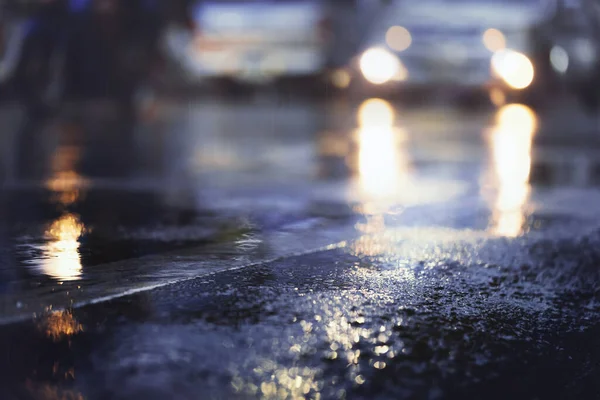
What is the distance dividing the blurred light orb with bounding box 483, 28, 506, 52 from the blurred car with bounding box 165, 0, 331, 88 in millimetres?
2517

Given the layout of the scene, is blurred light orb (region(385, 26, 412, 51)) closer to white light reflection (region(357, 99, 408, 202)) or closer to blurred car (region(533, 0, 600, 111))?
white light reflection (region(357, 99, 408, 202))

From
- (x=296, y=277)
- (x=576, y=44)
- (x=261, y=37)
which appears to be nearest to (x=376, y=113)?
(x=261, y=37)

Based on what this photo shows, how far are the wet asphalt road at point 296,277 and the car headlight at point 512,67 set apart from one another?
7.78 metres

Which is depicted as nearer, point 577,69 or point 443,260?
point 443,260

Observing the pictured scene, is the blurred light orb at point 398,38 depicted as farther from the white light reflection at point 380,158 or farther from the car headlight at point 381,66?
the white light reflection at point 380,158

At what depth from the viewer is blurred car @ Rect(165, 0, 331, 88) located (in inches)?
661

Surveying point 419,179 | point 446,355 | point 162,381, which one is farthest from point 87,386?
point 419,179

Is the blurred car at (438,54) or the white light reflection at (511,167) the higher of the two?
the blurred car at (438,54)

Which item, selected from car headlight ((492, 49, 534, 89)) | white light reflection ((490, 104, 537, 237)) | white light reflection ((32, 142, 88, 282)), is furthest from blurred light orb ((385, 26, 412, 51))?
white light reflection ((32, 142, 88, 282))

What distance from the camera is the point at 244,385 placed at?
2428mm

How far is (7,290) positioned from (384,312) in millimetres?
1201

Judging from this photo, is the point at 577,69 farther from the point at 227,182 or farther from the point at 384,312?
the point at 384,312

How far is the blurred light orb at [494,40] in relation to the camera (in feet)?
54.2

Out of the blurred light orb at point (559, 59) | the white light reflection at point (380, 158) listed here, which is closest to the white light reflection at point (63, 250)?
the white light reflection at point (380, 158)
